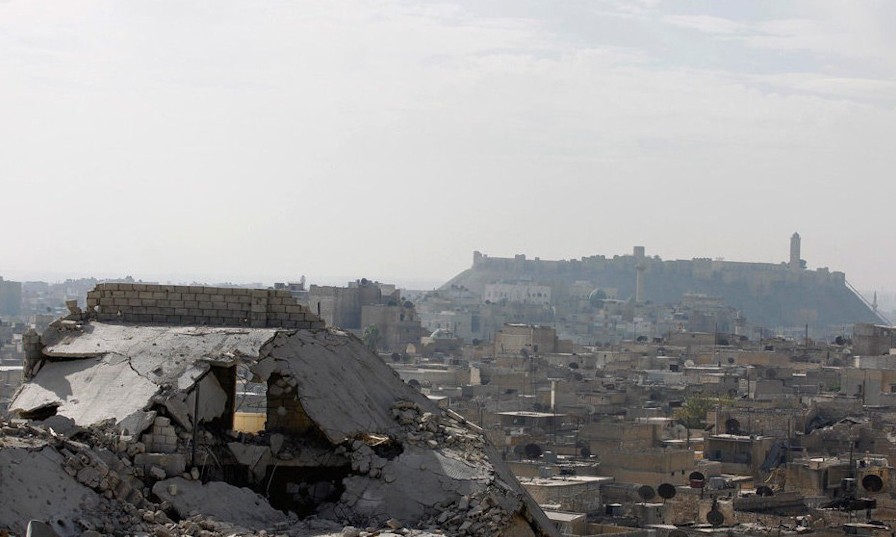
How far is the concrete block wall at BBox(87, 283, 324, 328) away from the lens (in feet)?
40.0

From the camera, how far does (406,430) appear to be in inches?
462

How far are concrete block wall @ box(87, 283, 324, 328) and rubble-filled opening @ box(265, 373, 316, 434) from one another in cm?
58

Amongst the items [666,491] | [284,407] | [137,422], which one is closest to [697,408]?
[666,491]

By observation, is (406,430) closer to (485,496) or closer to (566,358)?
(485,496)

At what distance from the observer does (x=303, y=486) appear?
1143cm

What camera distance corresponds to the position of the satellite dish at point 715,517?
3192 cm

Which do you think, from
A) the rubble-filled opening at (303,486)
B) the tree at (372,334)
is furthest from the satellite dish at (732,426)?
the rubble-filled opening at (303,486)

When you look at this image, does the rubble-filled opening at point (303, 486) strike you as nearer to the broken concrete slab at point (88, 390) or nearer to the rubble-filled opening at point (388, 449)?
the rubble-filled opening at point (388, 449)

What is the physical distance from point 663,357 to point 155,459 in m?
83.7

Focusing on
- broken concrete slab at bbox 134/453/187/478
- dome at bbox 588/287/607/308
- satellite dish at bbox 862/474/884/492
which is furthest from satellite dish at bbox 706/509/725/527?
dome at bbox 588/287/607/308

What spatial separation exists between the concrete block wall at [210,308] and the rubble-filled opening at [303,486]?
104 centimetres

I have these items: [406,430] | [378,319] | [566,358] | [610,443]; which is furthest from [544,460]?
[378,319]

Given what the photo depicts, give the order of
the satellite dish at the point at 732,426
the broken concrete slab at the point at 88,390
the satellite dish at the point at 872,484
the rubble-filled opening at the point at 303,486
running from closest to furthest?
the broken concrete slab at the point at 88,390
the rubble-filled opening at the point at 303,486
the satellite dish at the point at 872,484
the satellite dish at the point at 732,426

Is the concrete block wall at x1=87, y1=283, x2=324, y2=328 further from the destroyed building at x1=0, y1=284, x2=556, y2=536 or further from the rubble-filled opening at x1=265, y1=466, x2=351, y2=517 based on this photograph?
the rubble-filled opening at x1=265, y1=466, x2=351, y2=517
